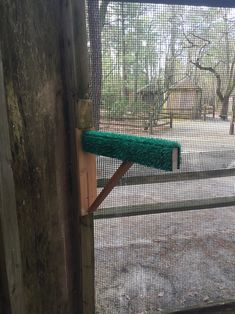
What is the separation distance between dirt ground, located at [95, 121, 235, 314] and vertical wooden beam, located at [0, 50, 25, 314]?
0.34 m

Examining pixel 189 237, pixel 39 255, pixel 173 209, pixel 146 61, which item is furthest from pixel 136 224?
pixel 146 61

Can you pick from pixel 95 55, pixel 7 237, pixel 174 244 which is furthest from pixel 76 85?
pixel 174 244

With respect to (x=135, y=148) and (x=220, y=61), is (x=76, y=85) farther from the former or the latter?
(x=220, y=61)

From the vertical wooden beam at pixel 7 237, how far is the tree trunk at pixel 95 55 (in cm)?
31

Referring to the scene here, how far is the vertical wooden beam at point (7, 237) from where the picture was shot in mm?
631

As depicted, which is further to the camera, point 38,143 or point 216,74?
point 216,74

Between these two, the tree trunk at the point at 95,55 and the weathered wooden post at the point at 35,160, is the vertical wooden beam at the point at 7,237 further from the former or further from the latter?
the tree trunk at the point at 95,55

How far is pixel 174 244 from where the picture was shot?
3.96 feet

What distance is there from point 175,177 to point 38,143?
1.65 feet

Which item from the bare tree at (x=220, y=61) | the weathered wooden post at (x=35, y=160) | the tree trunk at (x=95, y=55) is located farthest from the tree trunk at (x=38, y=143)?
the bare tree at (x=220, y=61)

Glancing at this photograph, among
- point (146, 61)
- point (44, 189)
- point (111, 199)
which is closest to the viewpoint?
point (44, 189)

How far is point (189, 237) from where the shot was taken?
3.93ft

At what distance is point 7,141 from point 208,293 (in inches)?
40.8

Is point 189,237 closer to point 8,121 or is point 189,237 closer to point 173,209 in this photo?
point 173,209
